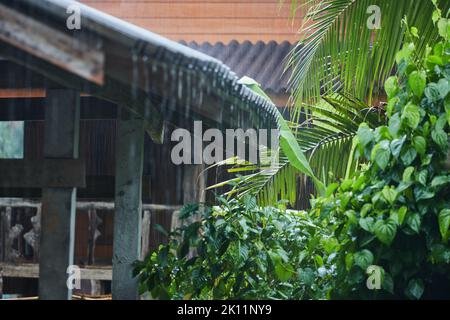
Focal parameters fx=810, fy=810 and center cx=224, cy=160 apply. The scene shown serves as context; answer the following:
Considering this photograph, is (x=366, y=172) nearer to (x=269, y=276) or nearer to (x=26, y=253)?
(x=269, y=276)

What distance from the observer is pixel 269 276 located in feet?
15.3

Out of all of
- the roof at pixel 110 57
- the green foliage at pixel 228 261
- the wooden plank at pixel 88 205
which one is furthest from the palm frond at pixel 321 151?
the roof at pixel 110 57

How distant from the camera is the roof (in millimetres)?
2463

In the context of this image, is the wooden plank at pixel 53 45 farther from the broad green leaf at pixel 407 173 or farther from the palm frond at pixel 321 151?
the palm frond at pixel 321 151

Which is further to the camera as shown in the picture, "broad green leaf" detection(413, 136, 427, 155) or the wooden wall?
the wooden wall

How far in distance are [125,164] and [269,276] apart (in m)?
1.17

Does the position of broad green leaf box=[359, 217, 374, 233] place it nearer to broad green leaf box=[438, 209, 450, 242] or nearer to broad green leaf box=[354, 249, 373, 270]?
broad green leaf box=[354, 249, 373, 270]

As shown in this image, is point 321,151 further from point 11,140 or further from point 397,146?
point 11,140

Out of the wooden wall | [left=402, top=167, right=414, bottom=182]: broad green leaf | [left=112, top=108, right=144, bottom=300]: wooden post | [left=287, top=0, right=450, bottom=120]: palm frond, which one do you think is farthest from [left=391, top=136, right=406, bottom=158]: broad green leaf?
the wooden wall

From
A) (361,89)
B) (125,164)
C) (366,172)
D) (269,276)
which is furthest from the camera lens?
(361,89)

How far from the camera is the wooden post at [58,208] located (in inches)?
127

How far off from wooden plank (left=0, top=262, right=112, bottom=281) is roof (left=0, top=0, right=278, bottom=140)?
4.82 m

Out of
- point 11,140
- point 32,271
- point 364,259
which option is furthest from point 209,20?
point 364,259
